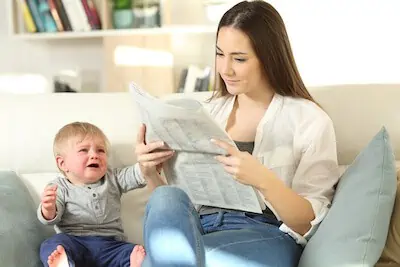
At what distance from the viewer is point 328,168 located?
1643 mm

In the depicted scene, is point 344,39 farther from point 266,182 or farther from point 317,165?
point 266,182

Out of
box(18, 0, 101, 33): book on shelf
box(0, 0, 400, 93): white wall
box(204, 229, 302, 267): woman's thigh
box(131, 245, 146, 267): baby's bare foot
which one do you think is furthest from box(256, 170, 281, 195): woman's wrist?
box(18, 0, 101, 33): book on shelf

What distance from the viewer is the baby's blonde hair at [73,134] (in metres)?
1.90

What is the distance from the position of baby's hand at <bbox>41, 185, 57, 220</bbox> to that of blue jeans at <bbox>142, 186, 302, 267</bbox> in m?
0.43

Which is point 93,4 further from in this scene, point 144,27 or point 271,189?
point 271,189

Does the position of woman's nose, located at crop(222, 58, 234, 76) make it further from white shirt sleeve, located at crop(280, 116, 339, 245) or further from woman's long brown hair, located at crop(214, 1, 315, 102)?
white shirt sleeve, located at crop(280, 116, 339, 245)

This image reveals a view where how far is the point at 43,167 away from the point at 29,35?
3.51ft

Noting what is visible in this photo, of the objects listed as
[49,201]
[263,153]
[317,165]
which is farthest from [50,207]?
[317,165]

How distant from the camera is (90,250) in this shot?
5.95 feet

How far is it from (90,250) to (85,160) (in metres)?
0.25

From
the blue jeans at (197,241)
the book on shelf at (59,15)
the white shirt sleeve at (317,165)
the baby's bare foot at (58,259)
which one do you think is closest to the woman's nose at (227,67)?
the white shirt sleeve at (317,165)

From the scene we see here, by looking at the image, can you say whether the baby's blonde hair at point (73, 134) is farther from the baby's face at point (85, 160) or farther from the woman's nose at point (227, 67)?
the woman's nose at point (227, 67)

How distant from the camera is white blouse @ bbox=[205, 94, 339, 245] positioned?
5.30 feet

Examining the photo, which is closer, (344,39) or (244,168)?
(244,168)
